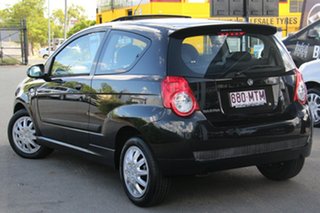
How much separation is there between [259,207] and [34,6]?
6642cm

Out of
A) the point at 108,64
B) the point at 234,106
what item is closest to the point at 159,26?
the point at 108,64

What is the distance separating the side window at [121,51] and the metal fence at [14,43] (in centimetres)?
3089

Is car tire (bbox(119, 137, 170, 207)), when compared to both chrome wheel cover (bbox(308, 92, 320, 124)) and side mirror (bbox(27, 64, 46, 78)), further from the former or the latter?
chrome wheel cover (bbox(308, 92, 320, 124))

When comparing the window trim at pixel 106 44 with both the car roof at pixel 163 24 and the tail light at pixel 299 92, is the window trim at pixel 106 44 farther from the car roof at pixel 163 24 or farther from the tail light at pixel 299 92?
the tail light at pixel 299 92

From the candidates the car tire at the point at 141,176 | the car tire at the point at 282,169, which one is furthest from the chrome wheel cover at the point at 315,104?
the car tire at the point at 141,176

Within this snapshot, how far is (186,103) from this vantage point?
4203 mm

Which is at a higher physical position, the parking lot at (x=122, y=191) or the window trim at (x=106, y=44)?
the window trim at (x=106, y=44)

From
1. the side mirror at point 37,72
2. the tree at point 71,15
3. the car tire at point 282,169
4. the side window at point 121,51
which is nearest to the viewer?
the side window at point 121,51

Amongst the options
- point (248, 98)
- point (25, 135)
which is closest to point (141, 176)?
point (248, 98)

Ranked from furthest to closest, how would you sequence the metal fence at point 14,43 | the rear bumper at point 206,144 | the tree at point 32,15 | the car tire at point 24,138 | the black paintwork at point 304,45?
1. the tree at point 32,15
2. the metal fence at point 14,43
3. the black paintwork at point 304,45
4. the car tire at point 24,138
5. the rear bumper at point 206,144

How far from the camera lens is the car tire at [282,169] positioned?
5.09 m

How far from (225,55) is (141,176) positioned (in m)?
1.31

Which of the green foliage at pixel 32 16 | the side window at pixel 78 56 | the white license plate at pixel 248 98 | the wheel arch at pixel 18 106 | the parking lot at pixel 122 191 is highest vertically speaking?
the green foliage at pixel 32 16

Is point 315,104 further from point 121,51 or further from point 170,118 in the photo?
point 170,118
